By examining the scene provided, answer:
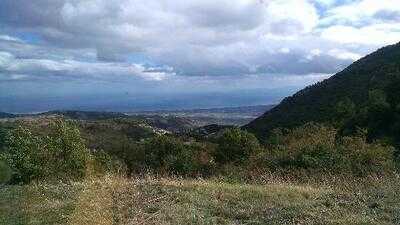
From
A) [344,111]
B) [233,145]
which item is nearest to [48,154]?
[233,145]

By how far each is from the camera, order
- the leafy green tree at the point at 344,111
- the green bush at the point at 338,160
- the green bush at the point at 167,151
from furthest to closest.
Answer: the leafy green tree at the point at 344,111 → the green bush at the point at 167,151 → the green bush at the point at 338,160

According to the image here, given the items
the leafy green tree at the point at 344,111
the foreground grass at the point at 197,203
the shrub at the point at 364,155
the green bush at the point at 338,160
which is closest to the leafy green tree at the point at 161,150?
the leafy green tree at the point at 344,111

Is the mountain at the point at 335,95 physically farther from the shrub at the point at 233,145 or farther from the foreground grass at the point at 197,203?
the foreground grass at the point at 197,203

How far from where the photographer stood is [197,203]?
13594mm

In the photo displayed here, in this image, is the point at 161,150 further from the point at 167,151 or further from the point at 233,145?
the point at 233,145

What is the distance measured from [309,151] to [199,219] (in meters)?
17.5

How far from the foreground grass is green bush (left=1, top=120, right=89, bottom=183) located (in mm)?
7814

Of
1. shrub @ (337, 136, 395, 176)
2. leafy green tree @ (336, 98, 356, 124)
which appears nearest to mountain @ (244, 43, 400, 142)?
leafy green tree @ (336, 98, 356, 124)

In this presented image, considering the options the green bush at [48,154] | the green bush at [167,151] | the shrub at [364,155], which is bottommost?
the green bush at [167,151]

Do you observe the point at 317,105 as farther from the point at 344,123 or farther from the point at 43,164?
the point at 43,164

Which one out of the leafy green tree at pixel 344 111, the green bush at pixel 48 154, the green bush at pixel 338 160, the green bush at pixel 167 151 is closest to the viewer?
the green bush at pixel 338 160

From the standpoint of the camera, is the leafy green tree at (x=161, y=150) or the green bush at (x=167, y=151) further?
the leafy green tree at (x=161, y=150)

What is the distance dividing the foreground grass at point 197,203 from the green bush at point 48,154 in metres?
Answer: 7.81

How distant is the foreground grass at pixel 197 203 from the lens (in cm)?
1152
